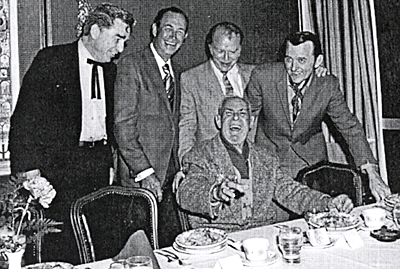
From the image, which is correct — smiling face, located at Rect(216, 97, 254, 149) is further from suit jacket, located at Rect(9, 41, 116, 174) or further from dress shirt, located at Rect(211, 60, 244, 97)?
suit jacket, located at Rect(9, 41, 116, 174)

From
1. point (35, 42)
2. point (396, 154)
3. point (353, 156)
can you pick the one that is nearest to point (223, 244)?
point (35, 42)

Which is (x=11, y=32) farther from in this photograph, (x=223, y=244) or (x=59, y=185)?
(x=223, y=244)

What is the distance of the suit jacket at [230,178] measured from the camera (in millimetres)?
2748

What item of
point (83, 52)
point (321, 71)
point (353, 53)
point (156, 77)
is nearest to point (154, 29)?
point (156, 77)

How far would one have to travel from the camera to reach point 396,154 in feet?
12.7

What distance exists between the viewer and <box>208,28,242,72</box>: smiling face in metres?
3.53

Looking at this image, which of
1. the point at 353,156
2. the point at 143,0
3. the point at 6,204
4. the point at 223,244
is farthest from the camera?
the point at 353,156

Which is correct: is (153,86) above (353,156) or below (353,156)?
above

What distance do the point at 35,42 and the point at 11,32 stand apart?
0.43 ft

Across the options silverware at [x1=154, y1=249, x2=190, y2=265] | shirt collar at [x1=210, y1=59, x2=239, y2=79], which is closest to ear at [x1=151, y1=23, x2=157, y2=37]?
shirt collar at [x1=210, y1=59, x2=239, y2=79]

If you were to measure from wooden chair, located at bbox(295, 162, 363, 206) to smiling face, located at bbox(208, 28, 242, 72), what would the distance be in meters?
0.97

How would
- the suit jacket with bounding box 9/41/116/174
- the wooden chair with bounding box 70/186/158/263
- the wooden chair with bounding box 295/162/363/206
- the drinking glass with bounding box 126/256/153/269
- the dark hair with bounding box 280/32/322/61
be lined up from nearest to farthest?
the drinking glass with bounding box 126/256/153/269 < the wooden chair with bounding box 70/186/158/263 < the wooden chair with bounding box 295/162/363/206 < the suit jacket with bounding box 9/41/116/174 < the dark hair with bounding box 280/32/322/61

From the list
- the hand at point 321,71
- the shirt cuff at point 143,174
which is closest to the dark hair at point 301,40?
the hand at point 321,71

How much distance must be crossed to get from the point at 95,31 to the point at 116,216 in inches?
47.5
